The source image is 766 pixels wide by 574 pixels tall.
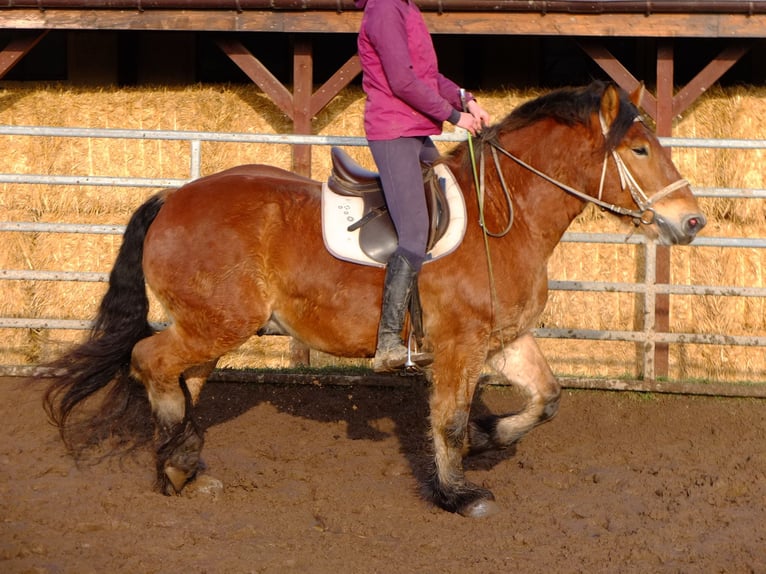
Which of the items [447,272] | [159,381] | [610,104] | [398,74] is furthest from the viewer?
[159,381]

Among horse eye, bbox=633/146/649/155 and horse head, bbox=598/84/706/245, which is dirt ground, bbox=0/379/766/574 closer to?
horse head, bbox=598/84/706/245

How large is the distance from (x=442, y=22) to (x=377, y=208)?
4.25 metres

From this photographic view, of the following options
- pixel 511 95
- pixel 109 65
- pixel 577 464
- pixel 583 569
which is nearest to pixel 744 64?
pixel 511 95

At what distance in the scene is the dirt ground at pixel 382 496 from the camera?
4309 millimetres

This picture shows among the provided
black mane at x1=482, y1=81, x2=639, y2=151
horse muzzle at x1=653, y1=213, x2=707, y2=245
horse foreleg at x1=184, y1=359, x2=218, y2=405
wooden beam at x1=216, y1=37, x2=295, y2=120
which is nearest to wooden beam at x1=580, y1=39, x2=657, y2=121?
wooden beam at x1=216, y1=37, x2=295, y2=120

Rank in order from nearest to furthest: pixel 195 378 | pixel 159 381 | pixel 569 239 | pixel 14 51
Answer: pixel 159 381, pixel 195 378, pixel 569 239, pixel 14 51

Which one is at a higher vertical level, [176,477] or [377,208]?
[377,208]

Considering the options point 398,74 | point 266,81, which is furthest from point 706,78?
point 398,74

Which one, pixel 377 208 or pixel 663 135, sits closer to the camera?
pixel 377 208

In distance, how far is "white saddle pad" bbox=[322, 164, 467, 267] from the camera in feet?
16.3

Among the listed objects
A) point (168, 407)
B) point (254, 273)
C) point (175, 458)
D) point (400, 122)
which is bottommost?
point (175, 458)

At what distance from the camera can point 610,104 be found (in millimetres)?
4852

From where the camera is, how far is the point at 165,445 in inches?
206

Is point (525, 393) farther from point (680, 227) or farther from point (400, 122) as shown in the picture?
point (400, 122)
